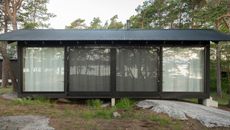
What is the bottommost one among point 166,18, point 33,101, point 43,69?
point 33,101

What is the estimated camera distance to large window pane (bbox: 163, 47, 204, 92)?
11.1m

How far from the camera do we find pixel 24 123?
23.1ft

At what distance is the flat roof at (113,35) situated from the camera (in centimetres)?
1058

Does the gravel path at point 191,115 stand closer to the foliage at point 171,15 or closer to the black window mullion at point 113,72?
the black window mullion at point 113,72

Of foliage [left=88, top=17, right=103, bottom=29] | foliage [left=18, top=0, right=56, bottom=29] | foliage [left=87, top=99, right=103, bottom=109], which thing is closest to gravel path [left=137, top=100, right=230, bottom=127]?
foliage [left=87, top=99, right=103, bottom=109]

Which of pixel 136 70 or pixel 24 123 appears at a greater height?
pixel 136 70

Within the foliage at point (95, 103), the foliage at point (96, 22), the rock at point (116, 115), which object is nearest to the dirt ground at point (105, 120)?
the rock at point (116, 115)

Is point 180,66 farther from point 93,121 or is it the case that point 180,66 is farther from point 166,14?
point 166,14

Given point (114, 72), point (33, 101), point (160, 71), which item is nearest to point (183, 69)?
point (160, 71)

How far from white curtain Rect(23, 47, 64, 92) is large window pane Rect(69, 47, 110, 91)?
417 mm

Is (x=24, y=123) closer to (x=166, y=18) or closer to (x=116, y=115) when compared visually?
(x=116, y=115)

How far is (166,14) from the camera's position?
2659 centimetres

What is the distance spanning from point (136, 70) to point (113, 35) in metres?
1.49

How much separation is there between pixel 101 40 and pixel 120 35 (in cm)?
93
